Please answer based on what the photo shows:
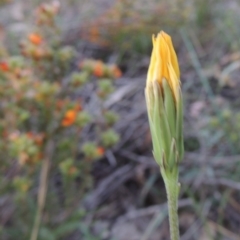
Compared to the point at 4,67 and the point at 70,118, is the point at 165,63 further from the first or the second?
the point at 4,67

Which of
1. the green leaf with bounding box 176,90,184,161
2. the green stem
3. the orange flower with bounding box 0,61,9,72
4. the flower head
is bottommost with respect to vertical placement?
the green stem

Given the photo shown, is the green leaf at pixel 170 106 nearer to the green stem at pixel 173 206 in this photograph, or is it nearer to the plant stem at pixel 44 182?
the green stem at pixel 173 206

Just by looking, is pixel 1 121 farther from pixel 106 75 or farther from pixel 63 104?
pixel 106 75

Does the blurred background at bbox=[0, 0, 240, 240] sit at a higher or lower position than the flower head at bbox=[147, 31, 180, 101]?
lower

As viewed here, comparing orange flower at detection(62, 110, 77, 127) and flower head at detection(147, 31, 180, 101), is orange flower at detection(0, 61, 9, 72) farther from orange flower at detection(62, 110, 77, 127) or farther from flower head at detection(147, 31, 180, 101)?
flower head at detection(147, 31, 180, 101)

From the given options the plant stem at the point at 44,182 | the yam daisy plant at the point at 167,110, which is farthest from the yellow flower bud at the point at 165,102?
the plant stem at the point at 44,182

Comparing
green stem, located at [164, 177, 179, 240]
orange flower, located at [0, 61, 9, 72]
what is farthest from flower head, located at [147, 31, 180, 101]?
orange flower, located at [0, 61, 9, 72]

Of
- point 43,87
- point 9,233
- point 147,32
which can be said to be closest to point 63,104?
point 43,87
